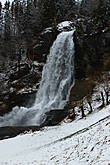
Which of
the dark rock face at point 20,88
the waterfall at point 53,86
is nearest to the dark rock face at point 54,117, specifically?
the waterfall at point 53,86

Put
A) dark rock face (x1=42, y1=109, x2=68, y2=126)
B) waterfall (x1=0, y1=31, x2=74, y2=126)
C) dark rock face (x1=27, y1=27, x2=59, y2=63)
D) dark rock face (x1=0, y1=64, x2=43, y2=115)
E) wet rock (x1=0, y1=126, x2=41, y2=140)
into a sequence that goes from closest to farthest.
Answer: wet rock (x1=0, y1=126, x2=41, y2=140)
dark rock face (x1=42, y1=109, x2=68, y2=126)
waterfall (x1=0, y1=31, x2=74, y2=126)
dark rock face (x1=0, y1=64, x2=43, y2=115)
dark rock face (x1=27, y1=27, x2=59, y2=63)

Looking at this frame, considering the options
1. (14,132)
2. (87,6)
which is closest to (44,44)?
(14,132)

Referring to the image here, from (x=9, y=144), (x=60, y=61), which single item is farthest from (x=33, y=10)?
(x=9, y=144)

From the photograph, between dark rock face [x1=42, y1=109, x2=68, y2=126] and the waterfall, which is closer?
dark rock face [x1=42, y1=109, x2=68, y2=126]

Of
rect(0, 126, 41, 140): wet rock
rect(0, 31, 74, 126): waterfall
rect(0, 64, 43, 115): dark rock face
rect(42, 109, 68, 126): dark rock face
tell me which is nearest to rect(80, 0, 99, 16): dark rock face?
rect(0, 31, 74, 126): waterfall

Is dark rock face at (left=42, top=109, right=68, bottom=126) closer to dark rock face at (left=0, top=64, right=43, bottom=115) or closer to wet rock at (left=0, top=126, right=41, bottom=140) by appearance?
wet rock at (left=0, top=126, right=41, bottom=140)

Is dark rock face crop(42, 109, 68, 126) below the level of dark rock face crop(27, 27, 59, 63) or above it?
below

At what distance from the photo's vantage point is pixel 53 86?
35.5 meters

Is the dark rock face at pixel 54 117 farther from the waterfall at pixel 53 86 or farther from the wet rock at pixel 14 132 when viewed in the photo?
the waterfall at pixel 53 86

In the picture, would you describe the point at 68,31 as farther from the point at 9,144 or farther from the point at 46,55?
the point at 9,144

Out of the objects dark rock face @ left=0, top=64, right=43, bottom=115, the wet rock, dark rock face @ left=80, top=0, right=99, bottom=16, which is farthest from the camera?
dark rock face @ left=80, top=0, right=99, bottom=16

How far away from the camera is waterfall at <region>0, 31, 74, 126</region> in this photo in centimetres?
3309

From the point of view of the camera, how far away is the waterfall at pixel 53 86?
1303 inches

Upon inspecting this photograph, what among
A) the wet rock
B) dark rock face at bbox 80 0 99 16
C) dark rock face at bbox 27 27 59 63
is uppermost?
dark rock face at bbox 80 0 99 16
